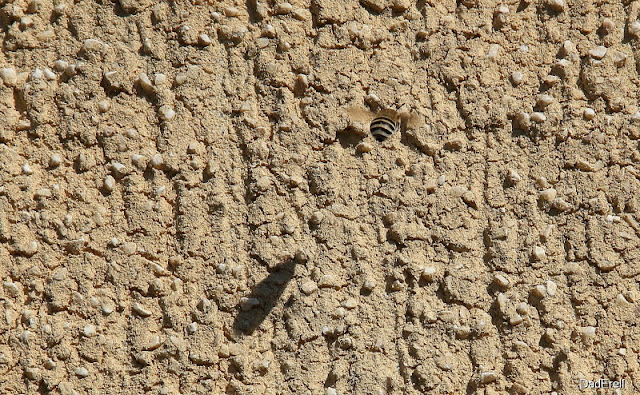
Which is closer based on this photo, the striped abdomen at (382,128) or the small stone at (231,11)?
the striped abdomen at (382,128)

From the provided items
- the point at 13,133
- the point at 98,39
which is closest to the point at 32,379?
the point at 13,133

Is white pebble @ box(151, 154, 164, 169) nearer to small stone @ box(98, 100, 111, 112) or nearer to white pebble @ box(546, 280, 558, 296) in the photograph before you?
small stone @ box(98, 100, 111, 112)

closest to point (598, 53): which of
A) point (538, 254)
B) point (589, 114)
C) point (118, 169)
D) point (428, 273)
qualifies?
point (589, 114)

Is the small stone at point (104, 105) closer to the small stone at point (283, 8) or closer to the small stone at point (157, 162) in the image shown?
the small stone at point (157, 162)

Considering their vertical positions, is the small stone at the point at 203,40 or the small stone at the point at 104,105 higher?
the small stone at the point at 203,40

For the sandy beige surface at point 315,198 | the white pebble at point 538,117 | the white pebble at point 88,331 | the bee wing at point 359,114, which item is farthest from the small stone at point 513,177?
the white pebble at point 88,331

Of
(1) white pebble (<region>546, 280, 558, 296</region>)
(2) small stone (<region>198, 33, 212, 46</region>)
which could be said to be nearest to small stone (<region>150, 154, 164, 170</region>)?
(2) small stone (<region>198, 33, 212, 46</region>)

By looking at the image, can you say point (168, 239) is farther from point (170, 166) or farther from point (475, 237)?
point (475, 237)
